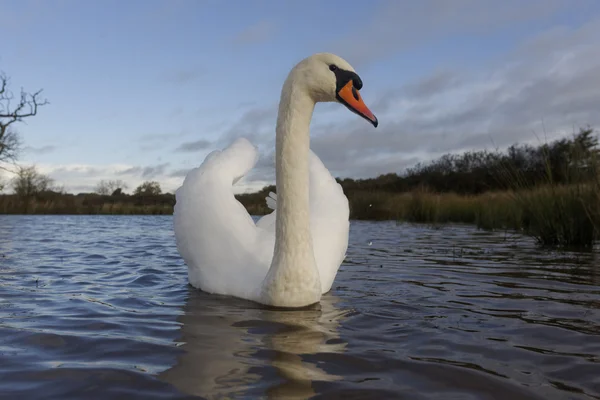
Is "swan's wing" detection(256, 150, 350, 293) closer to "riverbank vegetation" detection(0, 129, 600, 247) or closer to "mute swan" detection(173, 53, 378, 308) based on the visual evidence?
"mute swan" detection(173, 53, 378, 308)

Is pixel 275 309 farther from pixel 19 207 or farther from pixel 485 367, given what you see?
pixel 19 207

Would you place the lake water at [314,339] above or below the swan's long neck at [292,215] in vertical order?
below

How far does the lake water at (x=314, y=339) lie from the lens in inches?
96.9

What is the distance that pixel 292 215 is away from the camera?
404 cm

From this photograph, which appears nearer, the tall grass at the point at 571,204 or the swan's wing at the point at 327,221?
the swan's wing at the point at 327,221

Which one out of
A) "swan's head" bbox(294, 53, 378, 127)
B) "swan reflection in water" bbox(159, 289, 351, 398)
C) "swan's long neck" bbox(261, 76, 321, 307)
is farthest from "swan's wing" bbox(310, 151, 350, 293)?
"swan's head" bbox(294, 53, 378, 127)

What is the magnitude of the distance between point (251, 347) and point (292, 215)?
4.01ft

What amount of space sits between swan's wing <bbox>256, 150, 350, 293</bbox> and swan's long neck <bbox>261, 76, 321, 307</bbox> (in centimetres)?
61

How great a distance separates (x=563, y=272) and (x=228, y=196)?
12.1 ft

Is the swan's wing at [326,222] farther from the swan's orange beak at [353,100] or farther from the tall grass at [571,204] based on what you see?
the tall grass at [571,204]

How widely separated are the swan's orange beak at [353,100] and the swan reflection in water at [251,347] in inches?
55.8

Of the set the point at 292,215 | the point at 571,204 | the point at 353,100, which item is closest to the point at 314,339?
the point at 292,215

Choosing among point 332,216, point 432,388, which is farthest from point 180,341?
point 332,216

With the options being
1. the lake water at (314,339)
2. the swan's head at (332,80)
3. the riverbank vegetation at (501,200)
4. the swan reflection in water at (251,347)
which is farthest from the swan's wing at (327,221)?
the riverbank vegetation at (501,200)
